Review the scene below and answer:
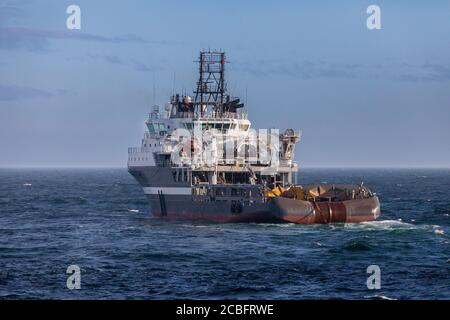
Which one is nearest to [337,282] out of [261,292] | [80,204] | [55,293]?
[261,292]

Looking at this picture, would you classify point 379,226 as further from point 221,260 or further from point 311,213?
point 221,260

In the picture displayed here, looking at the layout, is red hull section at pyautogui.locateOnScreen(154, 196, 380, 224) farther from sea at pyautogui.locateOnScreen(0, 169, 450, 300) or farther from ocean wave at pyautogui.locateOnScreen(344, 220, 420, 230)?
sea at pyautogui.locateOnScreen(0, 169, 450, 300)

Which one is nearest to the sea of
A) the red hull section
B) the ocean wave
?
the ocean wave

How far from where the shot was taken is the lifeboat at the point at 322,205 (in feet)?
222

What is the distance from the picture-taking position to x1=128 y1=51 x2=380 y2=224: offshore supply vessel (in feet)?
228

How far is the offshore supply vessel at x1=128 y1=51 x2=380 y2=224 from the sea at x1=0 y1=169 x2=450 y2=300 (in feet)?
5.35

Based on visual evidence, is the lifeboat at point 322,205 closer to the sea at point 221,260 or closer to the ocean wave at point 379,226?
the ocean wave at point 379,226

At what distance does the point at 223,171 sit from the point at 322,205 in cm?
1079

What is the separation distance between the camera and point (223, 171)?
75875 millimetres

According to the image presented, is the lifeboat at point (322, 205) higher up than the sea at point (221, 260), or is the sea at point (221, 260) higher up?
the lifeboat at point (322, 205)

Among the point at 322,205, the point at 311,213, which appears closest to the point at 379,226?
the point at 322,205

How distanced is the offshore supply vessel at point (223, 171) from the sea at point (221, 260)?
1.63 metres

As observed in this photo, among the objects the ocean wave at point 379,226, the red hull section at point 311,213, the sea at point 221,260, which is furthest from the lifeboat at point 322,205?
the sea at point 221,260
